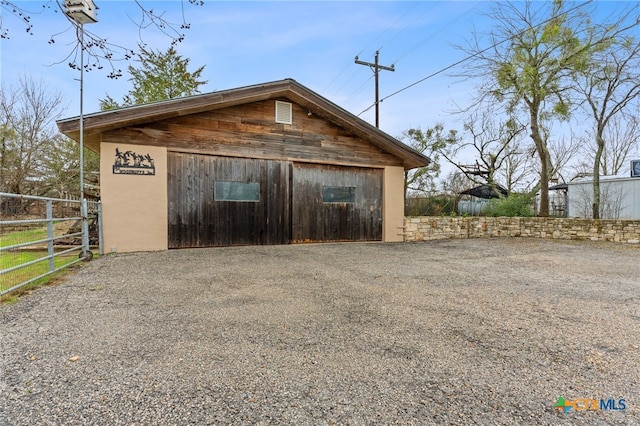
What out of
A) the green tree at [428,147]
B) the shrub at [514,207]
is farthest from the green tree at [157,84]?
the shrub at [514,207]

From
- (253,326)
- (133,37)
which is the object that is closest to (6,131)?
(133,37)

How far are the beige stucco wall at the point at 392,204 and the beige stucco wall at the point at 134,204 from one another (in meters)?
6.02

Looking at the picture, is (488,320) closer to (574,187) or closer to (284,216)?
(284,216)

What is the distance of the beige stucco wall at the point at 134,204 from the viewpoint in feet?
20.4

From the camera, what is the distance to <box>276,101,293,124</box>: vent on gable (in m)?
7.81

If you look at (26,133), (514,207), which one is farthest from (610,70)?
(26,133)

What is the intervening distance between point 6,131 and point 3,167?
1.65 metres

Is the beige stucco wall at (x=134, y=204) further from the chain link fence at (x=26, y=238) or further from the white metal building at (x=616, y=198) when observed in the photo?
the white metal building at (x=616, y=198)

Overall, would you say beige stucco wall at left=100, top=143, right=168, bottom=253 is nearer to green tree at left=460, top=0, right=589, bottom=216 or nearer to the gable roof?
the gable roof

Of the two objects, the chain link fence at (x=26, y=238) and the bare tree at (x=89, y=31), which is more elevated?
the bare tree at (x=89, y=31)

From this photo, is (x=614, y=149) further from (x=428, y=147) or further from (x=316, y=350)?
(x=316, y=350)

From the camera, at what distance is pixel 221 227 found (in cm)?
719

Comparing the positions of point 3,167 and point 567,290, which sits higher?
point 3,167

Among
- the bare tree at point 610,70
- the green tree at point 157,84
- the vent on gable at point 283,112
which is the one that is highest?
the green tree at point 157,84
